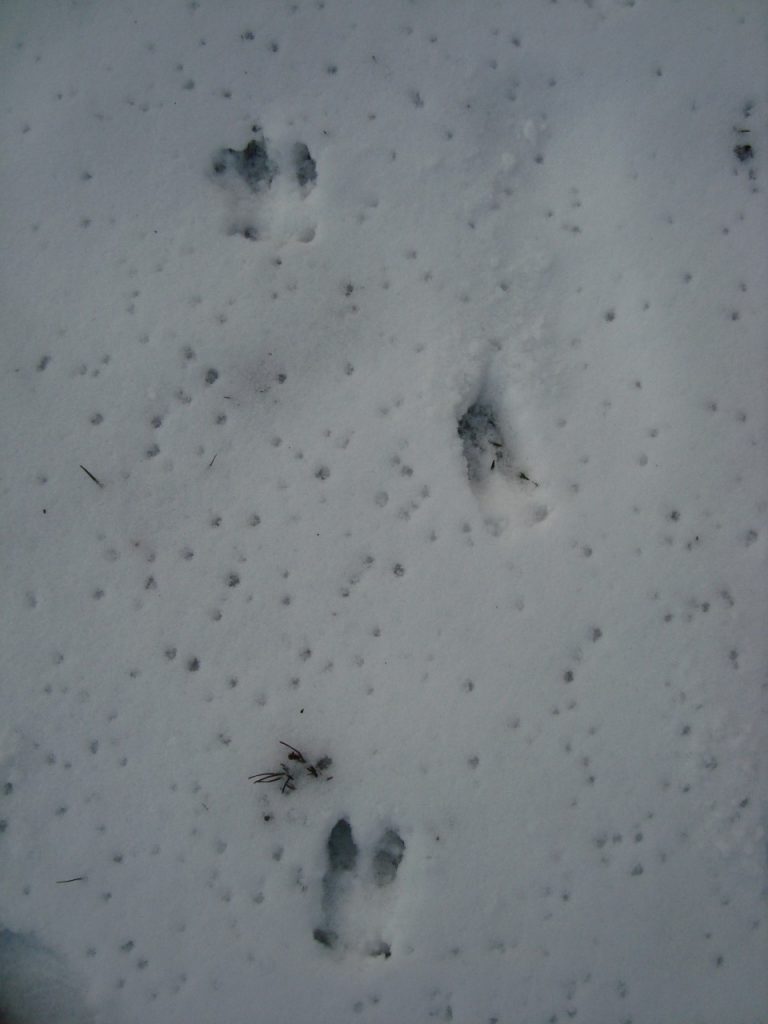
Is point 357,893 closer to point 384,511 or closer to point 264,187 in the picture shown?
point 384,511

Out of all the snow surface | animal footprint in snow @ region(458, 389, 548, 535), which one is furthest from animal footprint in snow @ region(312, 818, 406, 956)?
animal footprint in snow @ region(458, 389, 548, 535)

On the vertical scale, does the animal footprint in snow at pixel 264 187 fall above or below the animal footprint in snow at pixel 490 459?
above

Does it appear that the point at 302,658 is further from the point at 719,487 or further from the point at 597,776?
the point at 719,487

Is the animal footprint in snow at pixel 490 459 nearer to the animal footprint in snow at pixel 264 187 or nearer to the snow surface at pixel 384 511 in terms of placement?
the snow surface at pixel 384 511

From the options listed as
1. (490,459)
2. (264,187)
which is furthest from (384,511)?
(264,187)

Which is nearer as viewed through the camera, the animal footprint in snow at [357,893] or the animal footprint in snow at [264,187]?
the animal footprint in snow at [357,893]

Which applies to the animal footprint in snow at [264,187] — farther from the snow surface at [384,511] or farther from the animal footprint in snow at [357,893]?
the animal footprint in snow at [357,893]

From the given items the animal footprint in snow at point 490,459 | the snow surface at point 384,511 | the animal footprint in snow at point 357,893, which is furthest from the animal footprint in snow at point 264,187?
the animal footprint in snow at point 357,893
